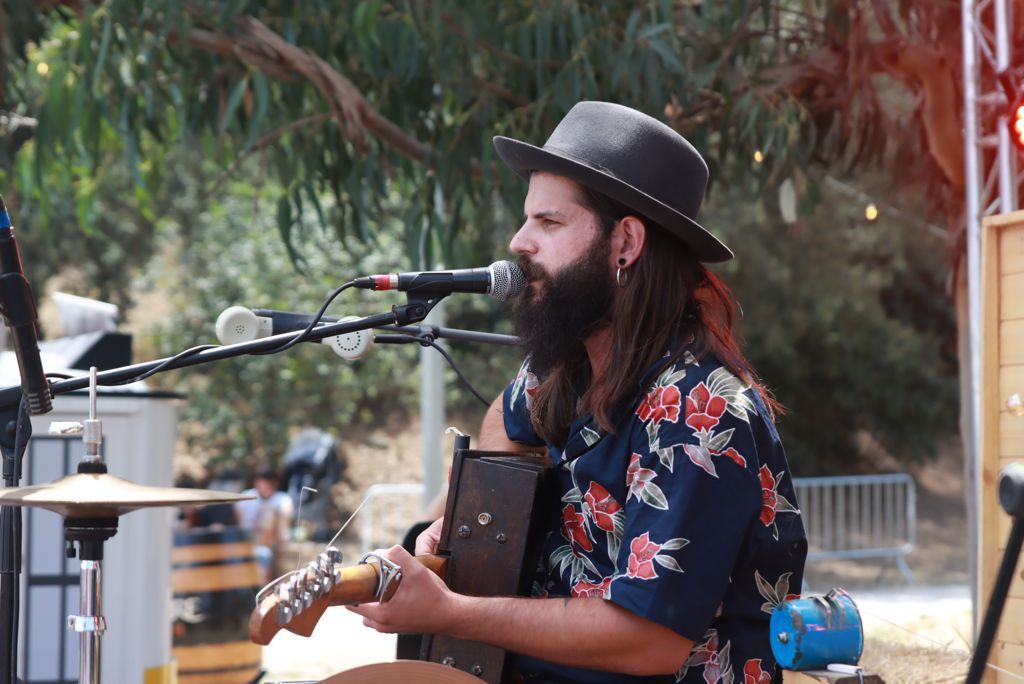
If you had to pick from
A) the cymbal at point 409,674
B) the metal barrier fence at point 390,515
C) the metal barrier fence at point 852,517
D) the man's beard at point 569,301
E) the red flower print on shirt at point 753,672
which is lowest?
the metal barrier fence at point 390,515

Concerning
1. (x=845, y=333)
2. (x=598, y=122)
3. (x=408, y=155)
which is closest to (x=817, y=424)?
(x=845, y=333)

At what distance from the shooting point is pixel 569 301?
243 cm

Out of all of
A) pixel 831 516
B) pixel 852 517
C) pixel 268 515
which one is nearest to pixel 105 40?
pixel 268 515

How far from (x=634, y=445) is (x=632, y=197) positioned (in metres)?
0.51

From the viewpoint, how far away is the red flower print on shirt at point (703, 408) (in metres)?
2.17

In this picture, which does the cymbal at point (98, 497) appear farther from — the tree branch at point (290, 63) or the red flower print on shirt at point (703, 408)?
the tree branch at point (290, 63)

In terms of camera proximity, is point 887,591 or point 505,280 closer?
point 505,280

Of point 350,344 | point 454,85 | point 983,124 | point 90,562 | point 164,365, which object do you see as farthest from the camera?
point 983,124

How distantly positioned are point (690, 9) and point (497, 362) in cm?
1014

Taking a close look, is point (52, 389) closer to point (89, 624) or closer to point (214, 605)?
point (89, 624)

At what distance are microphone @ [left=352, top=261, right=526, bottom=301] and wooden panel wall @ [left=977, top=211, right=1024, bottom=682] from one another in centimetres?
180

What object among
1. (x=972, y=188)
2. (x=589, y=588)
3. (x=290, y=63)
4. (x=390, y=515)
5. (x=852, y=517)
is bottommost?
(x=390, y=515)

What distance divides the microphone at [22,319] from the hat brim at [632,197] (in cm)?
105

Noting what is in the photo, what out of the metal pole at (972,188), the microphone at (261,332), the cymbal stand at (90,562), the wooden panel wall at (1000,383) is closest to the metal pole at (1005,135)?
the metal pole at (972,188)
